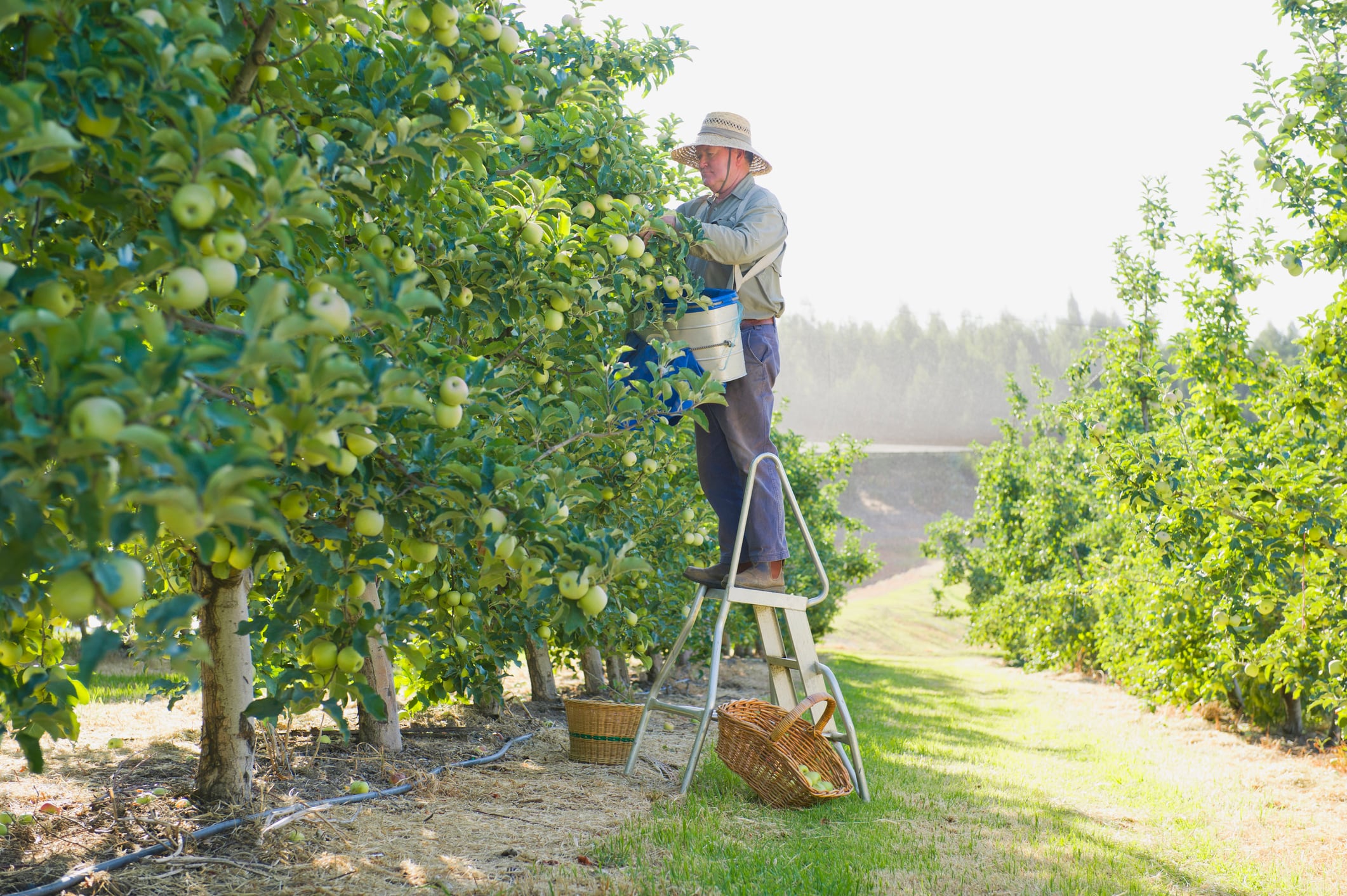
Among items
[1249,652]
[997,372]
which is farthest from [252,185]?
[997,372]

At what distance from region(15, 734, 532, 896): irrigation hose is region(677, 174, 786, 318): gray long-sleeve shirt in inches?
83.9

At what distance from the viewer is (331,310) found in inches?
51.4

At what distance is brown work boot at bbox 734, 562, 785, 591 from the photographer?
134 inches

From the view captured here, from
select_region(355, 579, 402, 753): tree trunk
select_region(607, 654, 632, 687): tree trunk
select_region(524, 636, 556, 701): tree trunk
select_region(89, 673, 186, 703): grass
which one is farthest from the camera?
select_region(607, 654, 632, 687): tree trunk

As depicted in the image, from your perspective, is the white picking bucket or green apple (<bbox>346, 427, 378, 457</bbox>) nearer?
green apple (<bbox>346, 427, 378, 457</bbox>)

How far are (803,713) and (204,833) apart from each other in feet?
6.17

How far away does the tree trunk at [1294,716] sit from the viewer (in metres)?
6.11

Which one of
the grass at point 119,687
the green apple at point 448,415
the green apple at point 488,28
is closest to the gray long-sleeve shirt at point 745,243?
the green apple at point 488,28

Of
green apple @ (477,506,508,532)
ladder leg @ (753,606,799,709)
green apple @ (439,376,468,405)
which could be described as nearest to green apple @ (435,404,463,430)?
green apple @ (439,376,468,405)

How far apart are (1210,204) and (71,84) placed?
20.3 ft

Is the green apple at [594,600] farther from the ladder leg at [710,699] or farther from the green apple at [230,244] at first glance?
the ladder leg at [710,699]

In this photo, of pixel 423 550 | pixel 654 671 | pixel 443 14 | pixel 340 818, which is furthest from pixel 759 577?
pixel 654 671

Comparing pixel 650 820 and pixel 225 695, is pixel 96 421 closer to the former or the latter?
pixel 225 695

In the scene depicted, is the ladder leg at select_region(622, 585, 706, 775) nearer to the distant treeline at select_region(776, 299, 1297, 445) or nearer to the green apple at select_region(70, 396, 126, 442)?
the green apple at select_region(70, 396, 126, 442)
